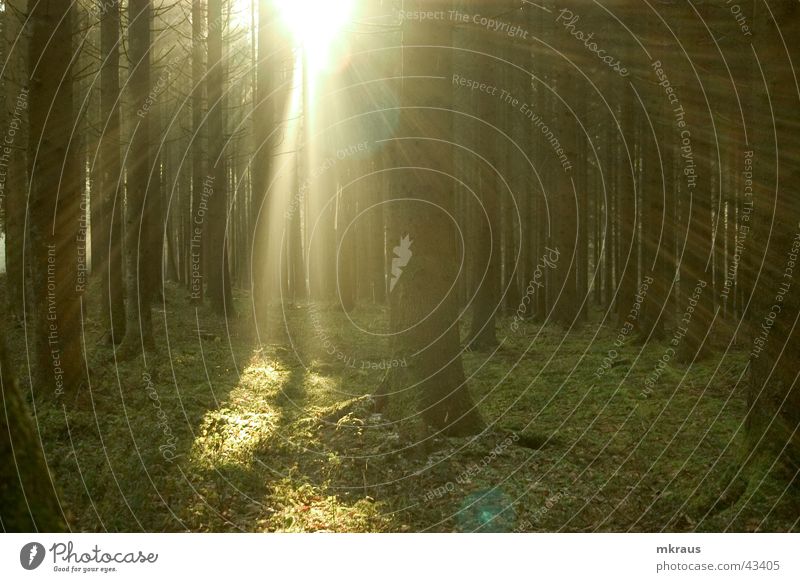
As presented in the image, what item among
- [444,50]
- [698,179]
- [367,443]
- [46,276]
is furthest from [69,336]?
[698,179]

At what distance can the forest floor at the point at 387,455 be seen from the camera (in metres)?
8.05

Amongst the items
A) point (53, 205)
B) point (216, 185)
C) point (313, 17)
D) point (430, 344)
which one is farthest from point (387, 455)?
point (313, 17)

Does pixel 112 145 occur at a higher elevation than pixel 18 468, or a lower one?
higher

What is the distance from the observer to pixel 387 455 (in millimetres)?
9430

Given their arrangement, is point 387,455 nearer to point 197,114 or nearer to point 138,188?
point 138,188

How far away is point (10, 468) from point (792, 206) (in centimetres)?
774

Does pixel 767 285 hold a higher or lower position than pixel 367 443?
higher

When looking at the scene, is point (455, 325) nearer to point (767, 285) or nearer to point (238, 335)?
→ point (767, 285)

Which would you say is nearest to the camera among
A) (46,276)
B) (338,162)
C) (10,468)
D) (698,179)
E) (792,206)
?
(10,468)

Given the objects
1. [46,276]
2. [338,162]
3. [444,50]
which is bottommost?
[46,276]

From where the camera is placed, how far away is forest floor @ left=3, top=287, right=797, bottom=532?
26.4 feet

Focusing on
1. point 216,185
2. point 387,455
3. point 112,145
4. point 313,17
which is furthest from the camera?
point 216,185

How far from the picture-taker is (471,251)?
83.1ft
